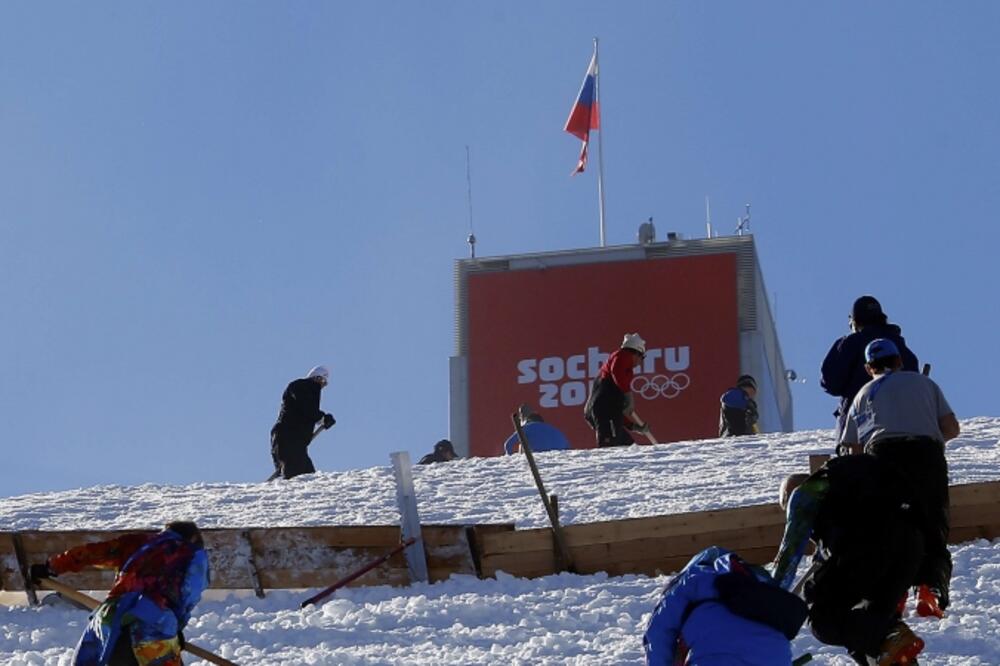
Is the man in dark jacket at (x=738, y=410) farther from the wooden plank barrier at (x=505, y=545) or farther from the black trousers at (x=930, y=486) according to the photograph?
the black trousers at (x=930, y=486)

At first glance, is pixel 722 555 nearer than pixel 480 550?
Yes

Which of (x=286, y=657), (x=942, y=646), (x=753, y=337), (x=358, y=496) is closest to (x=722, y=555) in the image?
(x=942, y=646)

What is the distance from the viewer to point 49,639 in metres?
11.7

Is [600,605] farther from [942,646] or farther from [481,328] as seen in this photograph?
[481,328]

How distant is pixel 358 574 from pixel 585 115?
91.1 ft

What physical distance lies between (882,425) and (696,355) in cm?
2489

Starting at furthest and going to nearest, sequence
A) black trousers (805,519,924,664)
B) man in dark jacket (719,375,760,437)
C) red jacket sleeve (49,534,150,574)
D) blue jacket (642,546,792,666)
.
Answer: man in dark jacket (719,375,760,437) < red jacket sleeve (49,534,150,574) < black trousers (805,519,924,664) < blue jacket (642,546,792,666)

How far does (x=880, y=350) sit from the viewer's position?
946 cm

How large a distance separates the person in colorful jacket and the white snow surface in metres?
1.65

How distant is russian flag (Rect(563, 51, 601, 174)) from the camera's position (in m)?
39.3

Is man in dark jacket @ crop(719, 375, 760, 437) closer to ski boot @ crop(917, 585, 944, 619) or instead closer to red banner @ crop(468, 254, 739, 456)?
ski boot @ crop(917, 585, 944, 619)

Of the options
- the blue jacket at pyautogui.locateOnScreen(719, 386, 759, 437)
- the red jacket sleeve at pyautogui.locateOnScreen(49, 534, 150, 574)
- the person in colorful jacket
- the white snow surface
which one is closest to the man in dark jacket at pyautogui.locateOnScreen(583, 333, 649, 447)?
the white snow surface

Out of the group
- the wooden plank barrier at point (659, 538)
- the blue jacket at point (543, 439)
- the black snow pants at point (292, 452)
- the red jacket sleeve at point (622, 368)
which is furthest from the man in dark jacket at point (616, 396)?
the wooden plank barrier at point (659, 538)

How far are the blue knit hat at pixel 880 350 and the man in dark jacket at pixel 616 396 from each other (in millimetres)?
9419
